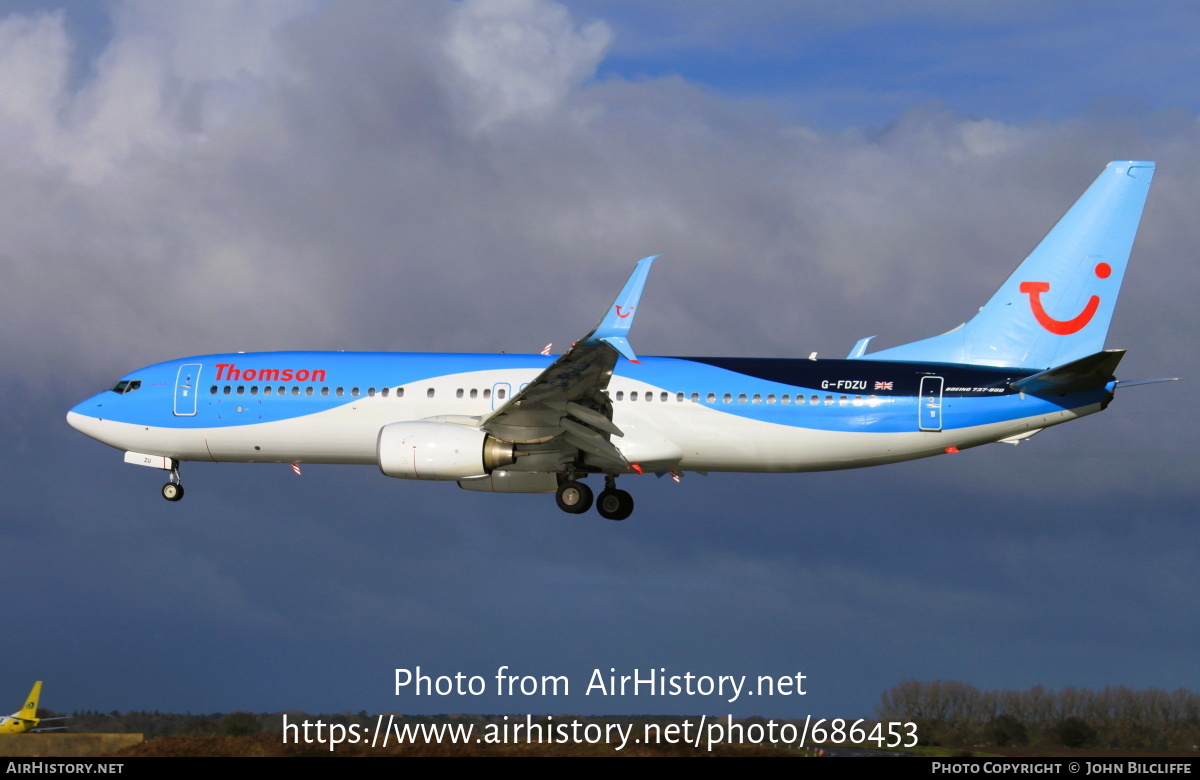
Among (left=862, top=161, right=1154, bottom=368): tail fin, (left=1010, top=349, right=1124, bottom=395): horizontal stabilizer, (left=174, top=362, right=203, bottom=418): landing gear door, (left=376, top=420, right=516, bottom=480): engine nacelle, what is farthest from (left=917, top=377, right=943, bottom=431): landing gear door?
(left=174, top=362, right=203, bottom=418): landing gear door

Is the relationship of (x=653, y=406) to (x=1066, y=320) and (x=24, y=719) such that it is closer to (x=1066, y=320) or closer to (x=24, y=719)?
(x=1066, y=320)

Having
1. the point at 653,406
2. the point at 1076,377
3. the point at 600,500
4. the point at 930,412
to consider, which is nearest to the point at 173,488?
the point at 600,500

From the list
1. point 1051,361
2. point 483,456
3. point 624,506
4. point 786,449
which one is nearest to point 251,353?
point 483,456

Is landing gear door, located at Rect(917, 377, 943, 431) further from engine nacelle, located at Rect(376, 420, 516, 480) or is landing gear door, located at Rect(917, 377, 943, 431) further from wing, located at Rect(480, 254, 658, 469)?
engine nacelle, located at Rect(376, 420, 516, 480)

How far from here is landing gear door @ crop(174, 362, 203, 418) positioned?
118 feet

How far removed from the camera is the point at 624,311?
96.1 ft

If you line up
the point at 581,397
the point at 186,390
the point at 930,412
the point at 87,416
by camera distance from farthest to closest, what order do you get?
1. the point at 87,416
2. the point at 186,390
3. the point at 930,412
4. the point at 581,397

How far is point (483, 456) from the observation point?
3170 cm

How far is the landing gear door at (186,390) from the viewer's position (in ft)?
118

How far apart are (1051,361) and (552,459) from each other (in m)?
13.6

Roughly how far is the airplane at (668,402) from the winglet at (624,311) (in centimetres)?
158

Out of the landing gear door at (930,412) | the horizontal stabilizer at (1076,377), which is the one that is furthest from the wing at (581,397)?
the horizontal stabilizer at (1076,377)

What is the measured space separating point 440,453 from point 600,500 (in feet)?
18.3
